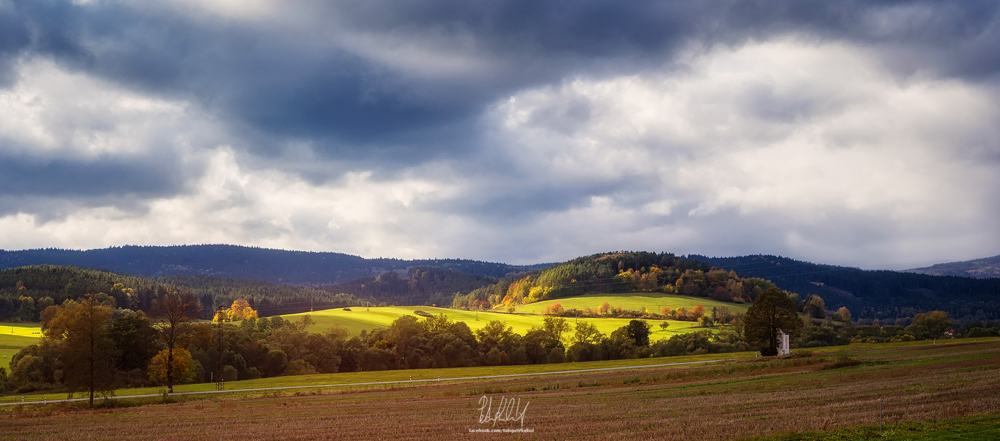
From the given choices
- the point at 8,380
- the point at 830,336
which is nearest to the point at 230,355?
the point at 8,380

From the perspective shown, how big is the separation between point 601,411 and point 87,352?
4342 centimetres

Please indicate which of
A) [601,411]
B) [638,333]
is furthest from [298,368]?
[601,411]

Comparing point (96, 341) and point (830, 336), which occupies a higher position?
point (96, 341)

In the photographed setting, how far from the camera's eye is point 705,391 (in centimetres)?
3925

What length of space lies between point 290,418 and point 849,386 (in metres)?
33.3

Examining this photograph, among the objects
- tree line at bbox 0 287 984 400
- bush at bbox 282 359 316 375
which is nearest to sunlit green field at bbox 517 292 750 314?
tree line at bbox 0 287 984 400

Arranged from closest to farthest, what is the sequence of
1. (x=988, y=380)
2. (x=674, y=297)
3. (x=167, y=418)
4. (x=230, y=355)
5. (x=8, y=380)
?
(x=988, y=380), (x=167, y=418), (x=8, y=380), (x=230, y=355), (x=674, y=297)

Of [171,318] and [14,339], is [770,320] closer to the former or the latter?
[171,318]

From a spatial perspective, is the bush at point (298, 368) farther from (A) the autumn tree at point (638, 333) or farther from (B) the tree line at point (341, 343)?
(A) the autumn tree at point (638, 333)

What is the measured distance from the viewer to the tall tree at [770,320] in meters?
A: 84.2

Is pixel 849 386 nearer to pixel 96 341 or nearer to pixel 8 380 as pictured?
pixel 96 341

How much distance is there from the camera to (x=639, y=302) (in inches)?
6663
